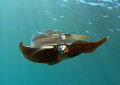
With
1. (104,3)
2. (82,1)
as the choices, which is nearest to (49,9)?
(82,1)

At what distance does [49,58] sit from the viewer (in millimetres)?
1173

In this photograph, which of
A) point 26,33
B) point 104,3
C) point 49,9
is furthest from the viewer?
point 26,33

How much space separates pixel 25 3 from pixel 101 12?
13.1m

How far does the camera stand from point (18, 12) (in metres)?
30.9

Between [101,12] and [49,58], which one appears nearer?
[49,58]

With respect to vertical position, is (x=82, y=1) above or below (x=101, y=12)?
above

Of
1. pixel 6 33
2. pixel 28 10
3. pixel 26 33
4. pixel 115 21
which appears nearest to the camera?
pixel 115 21

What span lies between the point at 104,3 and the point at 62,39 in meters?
19.0

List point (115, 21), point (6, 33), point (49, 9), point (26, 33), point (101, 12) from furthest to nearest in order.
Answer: point (6, 33), point (26, 33), point (49, 9), point (115, 21), point (101, 12)

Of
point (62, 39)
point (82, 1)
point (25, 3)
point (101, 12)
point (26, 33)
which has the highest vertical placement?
point (62, 39)

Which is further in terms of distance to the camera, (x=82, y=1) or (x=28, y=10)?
(x=28, y=10)

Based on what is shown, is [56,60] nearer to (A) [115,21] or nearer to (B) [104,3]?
(B) [104,3]

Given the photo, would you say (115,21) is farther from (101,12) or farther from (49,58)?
(49,58)

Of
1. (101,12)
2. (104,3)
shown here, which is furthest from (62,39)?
(101,12)
